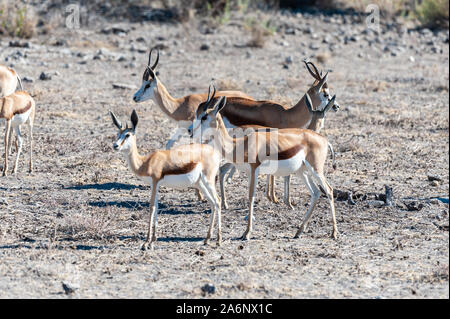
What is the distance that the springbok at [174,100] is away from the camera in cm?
1070

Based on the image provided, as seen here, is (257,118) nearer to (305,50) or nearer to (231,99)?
(231,99)

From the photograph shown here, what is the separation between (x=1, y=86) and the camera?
12.2 metres

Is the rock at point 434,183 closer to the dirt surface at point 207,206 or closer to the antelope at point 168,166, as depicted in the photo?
the dirt surface at point 207,206

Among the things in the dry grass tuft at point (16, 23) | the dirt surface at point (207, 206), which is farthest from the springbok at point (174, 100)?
the dry grass tuft at point (16, 23)

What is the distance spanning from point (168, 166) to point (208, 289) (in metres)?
1.51

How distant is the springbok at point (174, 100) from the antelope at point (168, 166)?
2913 mm

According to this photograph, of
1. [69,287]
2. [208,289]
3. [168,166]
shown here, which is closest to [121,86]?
[168,166]

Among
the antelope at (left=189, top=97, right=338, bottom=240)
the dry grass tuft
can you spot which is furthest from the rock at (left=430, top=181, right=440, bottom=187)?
the dry grass tuft

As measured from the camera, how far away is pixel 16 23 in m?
20.7

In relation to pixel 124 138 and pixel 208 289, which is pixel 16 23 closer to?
pixel 124 138

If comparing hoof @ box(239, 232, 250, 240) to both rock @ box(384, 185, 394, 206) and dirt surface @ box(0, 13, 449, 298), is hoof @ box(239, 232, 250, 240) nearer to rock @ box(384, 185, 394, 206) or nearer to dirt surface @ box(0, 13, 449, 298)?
dirt surface @ box(0, 13, 449, 298)

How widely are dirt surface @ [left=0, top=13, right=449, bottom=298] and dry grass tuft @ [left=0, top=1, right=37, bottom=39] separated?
1537 mm
